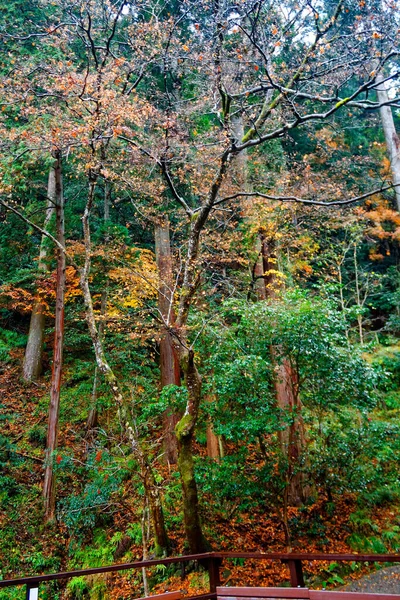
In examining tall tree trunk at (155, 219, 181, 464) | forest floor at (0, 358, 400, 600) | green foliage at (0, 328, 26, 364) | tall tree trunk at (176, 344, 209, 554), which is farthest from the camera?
green foliage at (0, 328, 26, 364)

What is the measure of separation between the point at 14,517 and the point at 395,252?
17.9m

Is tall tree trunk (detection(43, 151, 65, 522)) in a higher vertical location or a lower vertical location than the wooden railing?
higher

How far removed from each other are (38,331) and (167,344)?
4772 millimetres

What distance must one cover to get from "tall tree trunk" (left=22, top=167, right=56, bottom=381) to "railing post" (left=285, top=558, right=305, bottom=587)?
10.1 meters

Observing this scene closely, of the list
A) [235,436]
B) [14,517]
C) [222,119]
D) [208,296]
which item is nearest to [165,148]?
[222,119]

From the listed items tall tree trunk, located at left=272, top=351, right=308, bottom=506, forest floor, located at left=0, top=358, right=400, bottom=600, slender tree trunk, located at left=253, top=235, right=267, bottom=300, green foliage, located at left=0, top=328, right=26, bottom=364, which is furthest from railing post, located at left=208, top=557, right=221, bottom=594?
green foliage, located at left=0, top=328, right=26, bottom=364

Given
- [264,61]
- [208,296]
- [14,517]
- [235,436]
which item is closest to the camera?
[264,61]

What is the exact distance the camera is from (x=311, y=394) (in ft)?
22.8

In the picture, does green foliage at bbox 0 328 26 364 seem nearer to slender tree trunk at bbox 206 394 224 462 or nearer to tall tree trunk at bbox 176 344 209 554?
slender tree trunk at bbox 206 394 224 462

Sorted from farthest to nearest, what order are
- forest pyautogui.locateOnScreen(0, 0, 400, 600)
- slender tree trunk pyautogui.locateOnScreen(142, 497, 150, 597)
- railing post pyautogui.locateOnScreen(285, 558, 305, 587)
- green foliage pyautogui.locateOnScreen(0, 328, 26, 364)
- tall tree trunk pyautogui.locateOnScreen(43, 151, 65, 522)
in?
green foliage pyautogui.locateOnScreen(0, 328, 26, 364), tall tree trunk pyautogui.locateOnScreen(43, 151, 65, 522), forest pyautogui.locateOnScreen(0, 0, 400, 600), slender tree trunk pyautogui.locateOnScreen(142, 497, 150, 597), railing post pyautogui.locateOnScreen(285, 558, 305, 587)

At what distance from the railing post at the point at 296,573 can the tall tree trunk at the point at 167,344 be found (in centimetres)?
524

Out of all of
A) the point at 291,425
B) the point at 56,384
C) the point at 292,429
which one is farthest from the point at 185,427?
the point at 56,384

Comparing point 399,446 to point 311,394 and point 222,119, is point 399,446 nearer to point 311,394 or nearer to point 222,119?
point 311,394

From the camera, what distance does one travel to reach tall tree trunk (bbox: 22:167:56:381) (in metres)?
11.8
